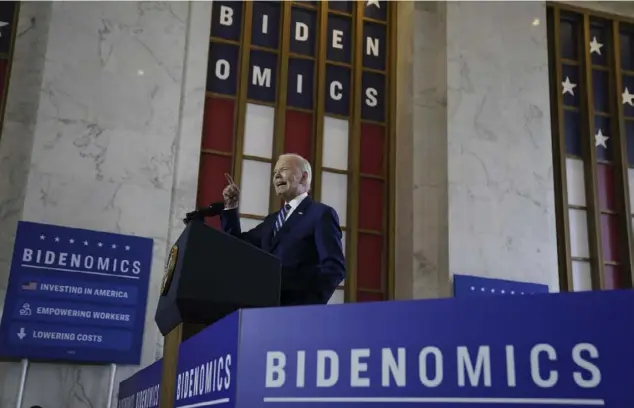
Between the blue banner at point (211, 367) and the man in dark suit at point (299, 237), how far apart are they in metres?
0.68

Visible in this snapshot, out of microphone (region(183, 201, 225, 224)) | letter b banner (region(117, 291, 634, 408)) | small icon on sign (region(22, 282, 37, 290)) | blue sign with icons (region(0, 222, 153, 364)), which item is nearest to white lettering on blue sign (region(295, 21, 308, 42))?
blue sign with icons (region(0, 222, 153, 364))

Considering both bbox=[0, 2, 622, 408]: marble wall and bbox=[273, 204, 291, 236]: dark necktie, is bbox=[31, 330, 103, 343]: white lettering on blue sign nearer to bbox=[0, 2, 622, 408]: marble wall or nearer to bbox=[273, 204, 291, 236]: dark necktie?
bbox=[0, 2, 622, 408]: marble wall

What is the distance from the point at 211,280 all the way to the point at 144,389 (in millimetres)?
1101

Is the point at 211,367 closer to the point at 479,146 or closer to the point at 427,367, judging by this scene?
the point at 427,367

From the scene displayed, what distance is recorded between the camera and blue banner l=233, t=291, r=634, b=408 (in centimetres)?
135

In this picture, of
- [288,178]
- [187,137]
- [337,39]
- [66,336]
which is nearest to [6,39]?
[187,137]

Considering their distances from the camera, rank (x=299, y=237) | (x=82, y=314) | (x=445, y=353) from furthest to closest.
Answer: (x=82, y=314)
(x=299, y=237)
(x=445, y=353)

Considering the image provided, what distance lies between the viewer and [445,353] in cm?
151

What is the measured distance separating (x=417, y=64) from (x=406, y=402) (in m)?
5.29

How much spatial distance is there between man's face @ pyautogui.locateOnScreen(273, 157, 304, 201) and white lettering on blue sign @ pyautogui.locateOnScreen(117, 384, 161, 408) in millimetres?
994

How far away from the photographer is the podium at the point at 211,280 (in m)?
2.37

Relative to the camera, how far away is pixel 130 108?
5.48 m

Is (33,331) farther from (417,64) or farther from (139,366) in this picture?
(417,64)

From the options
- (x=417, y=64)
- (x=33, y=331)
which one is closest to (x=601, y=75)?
(x=417, y=64)
